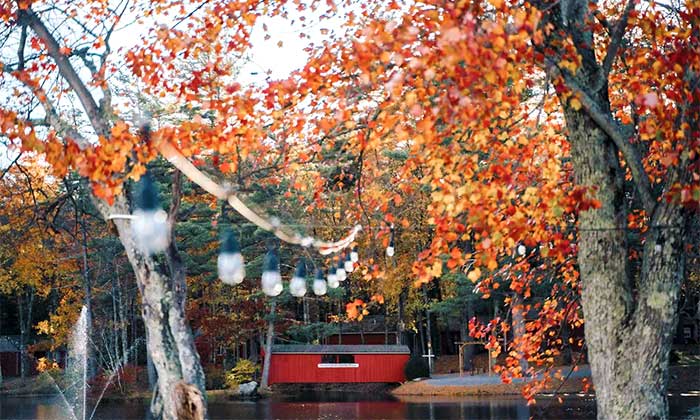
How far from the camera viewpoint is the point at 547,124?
385 inches

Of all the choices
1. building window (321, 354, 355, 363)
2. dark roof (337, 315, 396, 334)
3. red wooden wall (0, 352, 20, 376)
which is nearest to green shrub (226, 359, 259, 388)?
building window (321, 354, 355, 363)

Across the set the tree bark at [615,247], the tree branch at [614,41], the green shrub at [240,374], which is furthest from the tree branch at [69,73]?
the green shrub at [240,374]

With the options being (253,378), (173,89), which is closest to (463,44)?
(173,89)

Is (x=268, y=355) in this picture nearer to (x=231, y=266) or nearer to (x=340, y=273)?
(x=340, y=273)

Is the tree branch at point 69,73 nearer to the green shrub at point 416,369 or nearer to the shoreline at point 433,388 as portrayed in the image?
the shoreline at point 433,388

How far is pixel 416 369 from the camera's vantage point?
3456 centimetres

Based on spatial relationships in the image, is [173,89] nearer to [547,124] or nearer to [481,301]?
[547,124]

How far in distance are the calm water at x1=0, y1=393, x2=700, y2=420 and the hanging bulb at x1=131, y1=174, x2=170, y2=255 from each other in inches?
645

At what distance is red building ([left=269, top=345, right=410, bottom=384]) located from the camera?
114 feet

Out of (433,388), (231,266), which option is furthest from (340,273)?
(433,388)

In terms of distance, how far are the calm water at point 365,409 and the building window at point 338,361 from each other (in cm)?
420

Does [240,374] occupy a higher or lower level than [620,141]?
lower

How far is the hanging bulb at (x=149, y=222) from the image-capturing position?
6.55 m

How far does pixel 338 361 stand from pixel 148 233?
1151 inches
